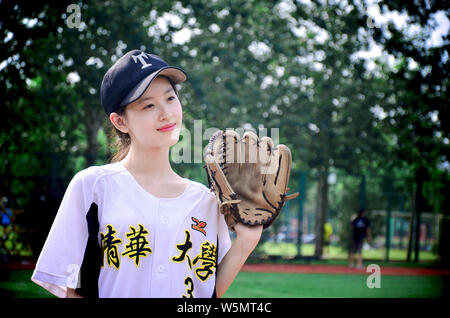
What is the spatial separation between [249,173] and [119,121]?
0.62 metres

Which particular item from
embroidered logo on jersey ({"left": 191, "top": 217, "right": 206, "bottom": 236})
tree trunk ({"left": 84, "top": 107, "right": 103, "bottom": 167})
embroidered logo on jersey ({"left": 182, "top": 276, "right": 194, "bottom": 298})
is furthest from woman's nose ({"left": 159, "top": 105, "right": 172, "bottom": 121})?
tree trunk ({"left": 84, "top": 107, "right": 103, "bottom": 167})

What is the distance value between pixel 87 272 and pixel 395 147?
18.8m

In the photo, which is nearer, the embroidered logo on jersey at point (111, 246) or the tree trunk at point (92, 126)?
the embroidered logo on jersey at point (111, 246)

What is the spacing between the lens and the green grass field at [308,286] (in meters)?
8.54

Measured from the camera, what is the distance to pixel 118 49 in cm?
1566

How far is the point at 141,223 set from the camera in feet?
6.62

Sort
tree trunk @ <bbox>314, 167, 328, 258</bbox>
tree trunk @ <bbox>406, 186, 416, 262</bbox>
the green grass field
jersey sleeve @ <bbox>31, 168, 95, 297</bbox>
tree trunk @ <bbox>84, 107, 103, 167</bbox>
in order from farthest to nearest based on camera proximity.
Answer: tree trunk @ <bbox>406, 186, 416, 262</bbox> → tree trunk @ <bbox>314, 167, 328, 258</bbox> → tree trunk @ <bbox>84, 107, 103, 167</bbox> → the green grass field → jersey sleeve @ <bbox>31, 168, 95, 297</bbox>

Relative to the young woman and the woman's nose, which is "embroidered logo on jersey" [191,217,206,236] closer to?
the young woman

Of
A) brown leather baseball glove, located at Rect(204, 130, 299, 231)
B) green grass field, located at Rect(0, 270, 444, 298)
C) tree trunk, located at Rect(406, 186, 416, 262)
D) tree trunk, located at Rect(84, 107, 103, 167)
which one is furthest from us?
tree trunk, located at Rect(406, 186, 416, 262)

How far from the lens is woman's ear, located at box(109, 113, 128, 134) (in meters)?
2.20

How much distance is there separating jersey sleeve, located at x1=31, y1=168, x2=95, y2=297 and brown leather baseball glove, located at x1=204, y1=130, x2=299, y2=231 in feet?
1.83

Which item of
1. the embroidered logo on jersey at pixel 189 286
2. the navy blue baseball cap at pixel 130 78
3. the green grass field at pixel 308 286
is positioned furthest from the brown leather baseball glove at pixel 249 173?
the green grass field at pixel 308 286

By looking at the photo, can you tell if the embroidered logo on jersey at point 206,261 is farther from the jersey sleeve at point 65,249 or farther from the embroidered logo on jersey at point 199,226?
the jersey sleeve at point 65,249

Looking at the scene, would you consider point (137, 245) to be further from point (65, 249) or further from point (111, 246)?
point (65, 249)
